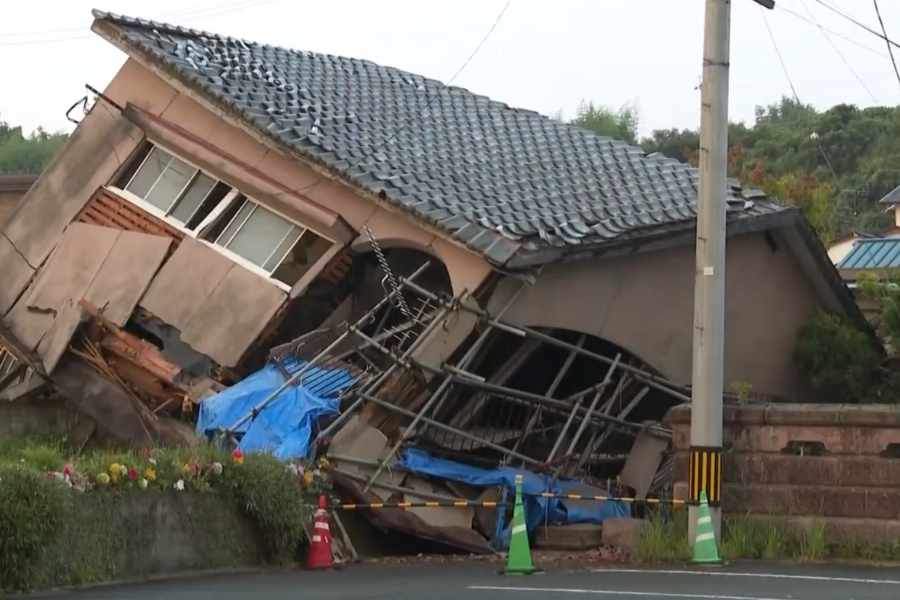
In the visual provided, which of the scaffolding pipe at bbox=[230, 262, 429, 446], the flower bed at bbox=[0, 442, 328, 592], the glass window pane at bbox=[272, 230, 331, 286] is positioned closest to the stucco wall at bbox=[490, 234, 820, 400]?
the scaffolding pipe at bbox=[230, 262, 429, 446]

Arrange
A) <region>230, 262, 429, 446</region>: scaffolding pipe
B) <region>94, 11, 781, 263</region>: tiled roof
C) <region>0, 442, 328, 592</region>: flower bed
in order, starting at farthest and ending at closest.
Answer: <region>94, 11, 781, 263</region>: tiled roof < <region>230, 262, 429, 446</region>: scaffolding pipe < <region>0, 442, 328, 592</region>: flower bed

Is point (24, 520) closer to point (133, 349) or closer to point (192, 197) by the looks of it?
point (133, 349)

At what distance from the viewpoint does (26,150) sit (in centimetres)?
7856

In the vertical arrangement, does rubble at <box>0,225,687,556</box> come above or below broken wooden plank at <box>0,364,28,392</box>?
above

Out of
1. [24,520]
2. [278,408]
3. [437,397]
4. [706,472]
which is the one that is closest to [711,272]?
[706,472]

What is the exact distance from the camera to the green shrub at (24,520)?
12.0m

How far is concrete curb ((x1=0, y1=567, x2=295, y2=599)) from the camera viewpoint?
40.3ft

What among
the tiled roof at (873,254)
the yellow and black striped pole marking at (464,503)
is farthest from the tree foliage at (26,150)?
the yellow and black striped pole marking at (464,503)

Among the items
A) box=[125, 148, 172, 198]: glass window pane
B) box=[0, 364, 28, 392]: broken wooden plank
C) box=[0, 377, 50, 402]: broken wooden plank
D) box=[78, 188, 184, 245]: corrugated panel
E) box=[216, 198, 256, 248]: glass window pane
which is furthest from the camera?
box=[0, 364, 28, 392]: broken wooden plank

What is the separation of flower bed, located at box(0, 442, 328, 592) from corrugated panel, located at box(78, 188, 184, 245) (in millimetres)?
6529

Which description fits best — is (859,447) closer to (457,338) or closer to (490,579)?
(490,579)

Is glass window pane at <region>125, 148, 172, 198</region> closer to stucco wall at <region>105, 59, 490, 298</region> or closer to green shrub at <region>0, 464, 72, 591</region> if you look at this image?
stucco wall at <region>105, 59, 490, 298</region>

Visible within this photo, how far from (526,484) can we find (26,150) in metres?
67.1

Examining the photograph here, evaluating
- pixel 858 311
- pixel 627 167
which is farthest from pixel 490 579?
pixel 858 311
